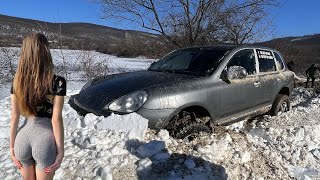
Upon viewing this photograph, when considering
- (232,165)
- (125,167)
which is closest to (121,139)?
(125,167)

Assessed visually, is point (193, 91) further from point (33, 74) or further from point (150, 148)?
point (33, 74)

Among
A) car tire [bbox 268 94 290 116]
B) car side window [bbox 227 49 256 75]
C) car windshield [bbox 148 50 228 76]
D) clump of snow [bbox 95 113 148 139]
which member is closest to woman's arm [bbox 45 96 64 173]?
clump of snow [bbox 95 113 148 139]

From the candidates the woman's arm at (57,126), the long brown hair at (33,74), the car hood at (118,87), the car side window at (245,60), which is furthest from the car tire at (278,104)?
the long brown hair at (33,74)

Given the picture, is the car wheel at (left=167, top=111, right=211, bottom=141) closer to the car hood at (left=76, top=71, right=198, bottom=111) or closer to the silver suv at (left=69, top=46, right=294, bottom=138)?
the silver suv at (left=69, top=46, right=294, bottom=138)

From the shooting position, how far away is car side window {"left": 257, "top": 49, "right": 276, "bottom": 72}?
22.1 ft

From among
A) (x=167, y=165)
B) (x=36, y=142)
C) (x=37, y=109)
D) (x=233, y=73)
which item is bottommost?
(x=167, y=165)

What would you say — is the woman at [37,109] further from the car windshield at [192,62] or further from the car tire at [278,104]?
the car tire at [278,104]

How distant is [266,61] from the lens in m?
7.00

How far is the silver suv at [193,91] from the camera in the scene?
15.5 ft

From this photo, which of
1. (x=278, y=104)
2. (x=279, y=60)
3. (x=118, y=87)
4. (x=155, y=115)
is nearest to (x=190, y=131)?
(x=155, y=115)

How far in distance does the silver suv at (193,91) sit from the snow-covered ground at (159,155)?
0.19m

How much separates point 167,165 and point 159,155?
16 centimetres

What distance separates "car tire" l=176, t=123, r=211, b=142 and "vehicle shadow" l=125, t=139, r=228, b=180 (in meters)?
0.44

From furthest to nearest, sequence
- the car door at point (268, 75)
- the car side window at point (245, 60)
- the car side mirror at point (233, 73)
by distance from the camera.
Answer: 1. the car door at point (268, 75)
2. the car side window at point (245, 60)
3. the car side mirror at point (233, 73)
